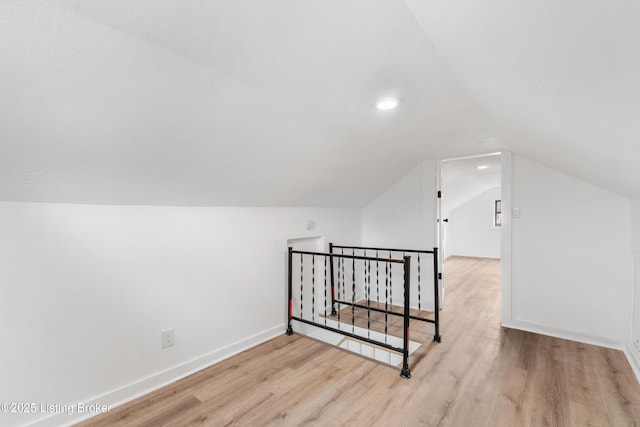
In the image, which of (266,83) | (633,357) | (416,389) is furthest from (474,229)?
(266,83)

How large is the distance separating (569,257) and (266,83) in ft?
11.1

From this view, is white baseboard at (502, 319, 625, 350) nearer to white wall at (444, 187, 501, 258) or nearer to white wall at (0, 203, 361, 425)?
white wall at (0, 203, 361, 425)

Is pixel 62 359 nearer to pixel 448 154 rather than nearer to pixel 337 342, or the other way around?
pixel 337 342

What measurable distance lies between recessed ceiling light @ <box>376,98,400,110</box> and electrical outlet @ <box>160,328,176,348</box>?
222 cm

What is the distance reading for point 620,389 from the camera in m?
2.12

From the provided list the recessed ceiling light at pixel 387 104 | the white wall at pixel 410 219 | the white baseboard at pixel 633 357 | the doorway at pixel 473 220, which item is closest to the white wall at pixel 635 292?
the white baseboard at pixel 633 357

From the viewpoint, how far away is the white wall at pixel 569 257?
9.22ft

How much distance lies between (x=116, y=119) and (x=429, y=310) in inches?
147

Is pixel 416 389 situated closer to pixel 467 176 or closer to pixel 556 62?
pixel 556 62

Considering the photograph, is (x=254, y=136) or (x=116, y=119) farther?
(x=254, y=136)

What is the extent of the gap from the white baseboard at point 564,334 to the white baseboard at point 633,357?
0.35 feet

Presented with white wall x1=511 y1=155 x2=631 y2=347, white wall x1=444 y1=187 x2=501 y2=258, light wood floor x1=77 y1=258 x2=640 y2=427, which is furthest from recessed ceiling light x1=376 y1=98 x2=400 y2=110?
white wall x1=444 y1=187 x2=501 y2=258

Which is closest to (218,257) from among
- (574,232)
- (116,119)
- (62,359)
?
(62,359)

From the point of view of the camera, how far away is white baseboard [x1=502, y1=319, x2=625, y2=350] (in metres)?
2.81
